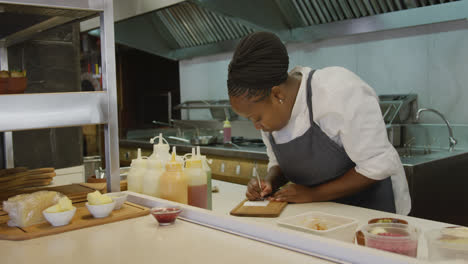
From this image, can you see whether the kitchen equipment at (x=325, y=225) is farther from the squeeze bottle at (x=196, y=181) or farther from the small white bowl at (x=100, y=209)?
the small white bowl at (x=100, y=209)

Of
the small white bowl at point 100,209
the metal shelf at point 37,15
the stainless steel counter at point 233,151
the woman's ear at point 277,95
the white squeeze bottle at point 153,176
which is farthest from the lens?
the stainless steel counter at point 233,151

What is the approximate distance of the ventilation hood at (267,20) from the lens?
3.79 metres

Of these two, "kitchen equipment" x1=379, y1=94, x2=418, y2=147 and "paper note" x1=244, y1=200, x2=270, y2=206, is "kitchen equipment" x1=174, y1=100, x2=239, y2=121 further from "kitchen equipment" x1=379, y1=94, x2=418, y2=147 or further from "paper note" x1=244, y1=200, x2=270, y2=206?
"paper note" x1=244, y1=200, x2=270, y2=206

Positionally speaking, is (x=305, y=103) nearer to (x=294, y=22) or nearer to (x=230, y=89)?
(x=230, y=89)

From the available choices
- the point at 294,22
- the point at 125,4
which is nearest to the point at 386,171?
the point at 125,4

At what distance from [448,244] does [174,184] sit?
37.0 inches

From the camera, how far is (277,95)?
1.80 metres

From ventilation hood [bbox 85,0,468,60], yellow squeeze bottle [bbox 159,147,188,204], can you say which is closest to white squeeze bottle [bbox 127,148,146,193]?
yellow squeeze bottle [bbox 159,147,188,204]

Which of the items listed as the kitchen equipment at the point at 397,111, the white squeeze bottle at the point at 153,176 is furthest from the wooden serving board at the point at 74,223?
the kitchen equipment at the point at 397,111

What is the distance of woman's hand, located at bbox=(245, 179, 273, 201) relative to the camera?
1.88 meters

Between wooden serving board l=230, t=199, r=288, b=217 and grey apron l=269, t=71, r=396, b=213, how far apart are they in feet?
0.74

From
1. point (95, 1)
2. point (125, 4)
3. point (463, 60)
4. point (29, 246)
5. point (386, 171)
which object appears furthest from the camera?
point (463, 60)

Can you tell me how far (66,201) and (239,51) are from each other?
2.74 feet

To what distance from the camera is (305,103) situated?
6.02ft
